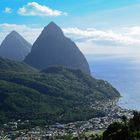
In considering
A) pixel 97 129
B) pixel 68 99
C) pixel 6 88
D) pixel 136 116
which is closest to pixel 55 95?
pixel 68 99

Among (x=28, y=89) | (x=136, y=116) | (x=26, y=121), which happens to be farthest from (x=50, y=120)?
(x=136, y=116)

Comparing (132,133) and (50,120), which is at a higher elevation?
(132,133)

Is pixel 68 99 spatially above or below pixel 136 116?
below

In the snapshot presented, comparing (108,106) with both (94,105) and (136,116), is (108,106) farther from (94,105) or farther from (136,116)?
(136,116)

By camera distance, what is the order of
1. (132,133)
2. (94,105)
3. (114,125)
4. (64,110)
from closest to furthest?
1. (132,133)
2. (114,125)
3. (64,110)
4. (94,105)

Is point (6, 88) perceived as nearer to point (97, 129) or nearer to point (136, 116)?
point (97, 129)

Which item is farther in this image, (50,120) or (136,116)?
(50,120)

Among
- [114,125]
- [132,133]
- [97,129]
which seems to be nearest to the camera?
[132,133]

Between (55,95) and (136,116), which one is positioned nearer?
(136,116)

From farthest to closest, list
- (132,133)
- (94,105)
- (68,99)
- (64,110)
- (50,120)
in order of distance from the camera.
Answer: (68,99)
(94,105)
(64,110)
(50,120)
(132,133)
